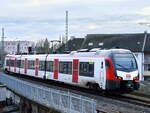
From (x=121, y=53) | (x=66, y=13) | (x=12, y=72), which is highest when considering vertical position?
(x=66, y=13)

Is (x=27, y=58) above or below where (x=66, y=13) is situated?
below

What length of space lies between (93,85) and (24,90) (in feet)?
19.6

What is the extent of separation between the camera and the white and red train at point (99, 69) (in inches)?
659

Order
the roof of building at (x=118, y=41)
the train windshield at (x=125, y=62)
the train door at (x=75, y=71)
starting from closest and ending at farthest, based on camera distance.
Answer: the train windshield at (x=125, y=62), the train door at (x=75, y=71), the roof of building at (x=118, y=41)

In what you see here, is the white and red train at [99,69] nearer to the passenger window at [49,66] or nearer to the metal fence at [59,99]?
the passenger window at [49,66]

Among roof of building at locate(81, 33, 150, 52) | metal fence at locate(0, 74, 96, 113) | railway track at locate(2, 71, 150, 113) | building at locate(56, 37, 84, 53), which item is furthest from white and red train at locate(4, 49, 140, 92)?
building at locate(56, 37, 84, 53)

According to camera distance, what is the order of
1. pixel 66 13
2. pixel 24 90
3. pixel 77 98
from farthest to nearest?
pixel 66 13 < pixel 24 90 < pixel 77 98

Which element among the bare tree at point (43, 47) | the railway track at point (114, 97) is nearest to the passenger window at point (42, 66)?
the railway track at point (114, 97)

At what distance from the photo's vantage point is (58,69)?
2356 centimetres

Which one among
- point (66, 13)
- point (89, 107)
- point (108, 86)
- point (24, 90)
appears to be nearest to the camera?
point (89, 107)

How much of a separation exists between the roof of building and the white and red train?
24.6 metres

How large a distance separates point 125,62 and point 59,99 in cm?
460

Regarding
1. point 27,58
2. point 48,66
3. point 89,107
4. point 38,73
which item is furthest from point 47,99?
point 27,58

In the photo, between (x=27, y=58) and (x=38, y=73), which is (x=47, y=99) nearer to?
(x=38, y=73)
